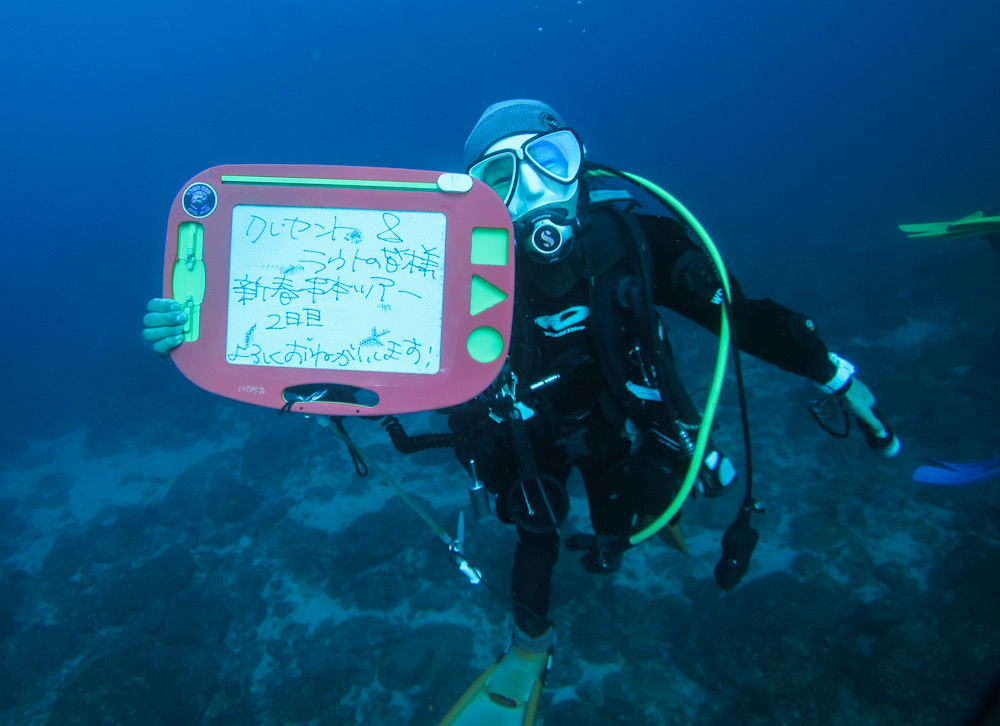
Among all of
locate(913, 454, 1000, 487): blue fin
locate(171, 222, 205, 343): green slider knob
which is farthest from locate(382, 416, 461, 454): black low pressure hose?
locate(913, 454, 1000, 487): blue fin

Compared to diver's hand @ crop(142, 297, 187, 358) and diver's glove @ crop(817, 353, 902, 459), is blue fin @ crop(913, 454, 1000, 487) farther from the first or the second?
diver's hand @ crop(142, 297, 187, 358)

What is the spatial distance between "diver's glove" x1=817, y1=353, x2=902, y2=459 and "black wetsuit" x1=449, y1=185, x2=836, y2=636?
0.08 m

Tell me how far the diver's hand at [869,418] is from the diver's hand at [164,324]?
2.96 meters

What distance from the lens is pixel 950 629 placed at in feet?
12.8

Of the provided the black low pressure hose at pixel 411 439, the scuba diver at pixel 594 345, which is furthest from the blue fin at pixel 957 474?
the black low pressure hose at pixel 411 439

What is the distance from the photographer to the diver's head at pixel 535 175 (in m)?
1.89

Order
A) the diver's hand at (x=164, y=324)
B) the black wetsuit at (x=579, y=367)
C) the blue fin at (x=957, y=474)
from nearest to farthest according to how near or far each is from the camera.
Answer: the diver's hand at (x=164, y=324), the black wetsuit at (x=579, y=367), the blue fin at (x=957, y=474)

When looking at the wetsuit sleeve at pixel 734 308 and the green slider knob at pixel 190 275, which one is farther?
the wetsuit sleeve at pixel 734 308

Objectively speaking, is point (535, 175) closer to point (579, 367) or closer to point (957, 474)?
point (579, 367)

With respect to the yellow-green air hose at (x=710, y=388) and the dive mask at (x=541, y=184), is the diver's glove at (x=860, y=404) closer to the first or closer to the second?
the yellow-green air hose at (x=710, y=388)

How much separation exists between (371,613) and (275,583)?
→ 65.6 inches

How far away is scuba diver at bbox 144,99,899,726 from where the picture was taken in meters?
1.99

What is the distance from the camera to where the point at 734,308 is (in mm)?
2164

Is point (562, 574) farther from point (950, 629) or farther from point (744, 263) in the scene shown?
point (744, 263)
